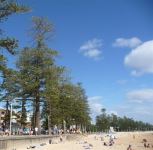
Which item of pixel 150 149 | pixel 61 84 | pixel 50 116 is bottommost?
pixel 150 149

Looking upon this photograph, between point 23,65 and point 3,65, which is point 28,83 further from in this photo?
point 3,65

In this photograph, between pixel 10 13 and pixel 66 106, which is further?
pixel 66 106

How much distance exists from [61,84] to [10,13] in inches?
1667

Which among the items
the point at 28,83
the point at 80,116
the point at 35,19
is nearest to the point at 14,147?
the point at 28,83

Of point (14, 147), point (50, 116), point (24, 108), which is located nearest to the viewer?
point (14, 147)

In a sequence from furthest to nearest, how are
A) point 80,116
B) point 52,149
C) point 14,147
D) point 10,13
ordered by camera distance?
point 80,116 → point 52,149 → point 14,147 → point 10,13

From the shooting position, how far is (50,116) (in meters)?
72.0

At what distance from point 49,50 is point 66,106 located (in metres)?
23.9

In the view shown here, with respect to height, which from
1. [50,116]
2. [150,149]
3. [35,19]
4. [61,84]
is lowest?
[150,149]

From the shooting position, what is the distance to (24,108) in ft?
208

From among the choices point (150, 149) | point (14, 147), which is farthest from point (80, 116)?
point (14, 147)

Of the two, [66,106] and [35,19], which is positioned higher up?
[35,19]

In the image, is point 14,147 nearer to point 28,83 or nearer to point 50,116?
point 28,83

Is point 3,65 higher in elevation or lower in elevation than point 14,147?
higher
